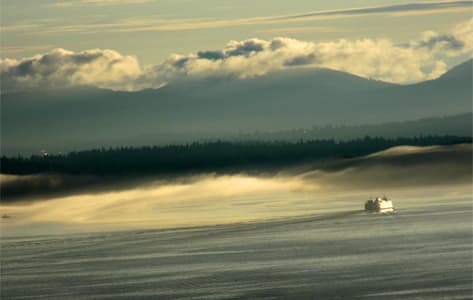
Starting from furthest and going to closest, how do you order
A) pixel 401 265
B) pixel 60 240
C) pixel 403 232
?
pixel 60 240 → pixel 403 232 → pixel 401 265

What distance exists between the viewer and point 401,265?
119000 millimetres

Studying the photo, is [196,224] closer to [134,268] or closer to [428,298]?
[134,268]

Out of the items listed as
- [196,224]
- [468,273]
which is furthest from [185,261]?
[196,224]

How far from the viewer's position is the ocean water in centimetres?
10662

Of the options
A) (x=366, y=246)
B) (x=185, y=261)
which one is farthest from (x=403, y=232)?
(x=185, y=261)

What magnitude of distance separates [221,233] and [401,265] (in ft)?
154

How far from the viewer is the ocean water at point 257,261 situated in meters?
107

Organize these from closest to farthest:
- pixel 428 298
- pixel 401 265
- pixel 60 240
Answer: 1. pixel 428 298
2. pixel 401 265
3. pixel 60 240

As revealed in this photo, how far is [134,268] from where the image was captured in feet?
416

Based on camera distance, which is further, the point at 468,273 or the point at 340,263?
the point at 340,263

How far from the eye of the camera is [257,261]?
5079 inches

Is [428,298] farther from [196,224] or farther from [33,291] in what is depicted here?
[196,224]

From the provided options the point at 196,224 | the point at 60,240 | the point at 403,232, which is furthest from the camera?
the point at 196,224

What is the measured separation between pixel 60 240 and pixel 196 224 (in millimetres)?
21869
